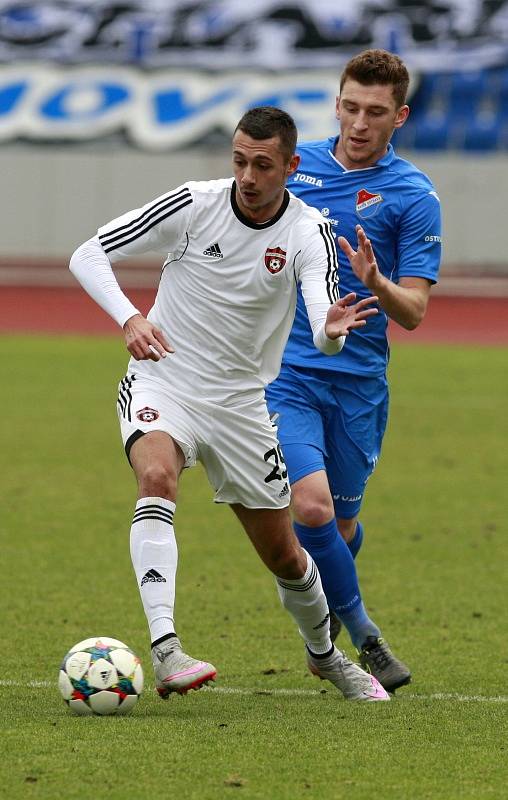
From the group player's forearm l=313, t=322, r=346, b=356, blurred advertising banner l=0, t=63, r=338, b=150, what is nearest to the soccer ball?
player's forearm l=313, t=322, r=346, b=356

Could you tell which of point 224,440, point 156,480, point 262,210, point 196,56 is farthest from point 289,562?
point 196,56

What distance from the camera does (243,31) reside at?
39500 mm

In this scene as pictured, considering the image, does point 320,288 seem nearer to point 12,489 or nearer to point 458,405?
point 12,489

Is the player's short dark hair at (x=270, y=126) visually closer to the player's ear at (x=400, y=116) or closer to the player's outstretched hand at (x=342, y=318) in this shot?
the player's outstretched hand at (x=342, y=318)

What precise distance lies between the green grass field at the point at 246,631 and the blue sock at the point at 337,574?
0.32 meters

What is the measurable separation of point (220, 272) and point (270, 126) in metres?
0.62

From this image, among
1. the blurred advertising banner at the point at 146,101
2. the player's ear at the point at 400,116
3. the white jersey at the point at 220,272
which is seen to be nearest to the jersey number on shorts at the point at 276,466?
the white jersey at the point at 220,272

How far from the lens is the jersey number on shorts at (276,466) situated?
19.6 ft

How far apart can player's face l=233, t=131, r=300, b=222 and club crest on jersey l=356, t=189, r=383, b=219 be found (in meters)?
0.89

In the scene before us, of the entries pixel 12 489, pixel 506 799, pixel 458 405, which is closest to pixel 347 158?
pixel 506 799

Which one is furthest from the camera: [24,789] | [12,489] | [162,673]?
[12,489]

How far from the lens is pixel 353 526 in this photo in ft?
23.8

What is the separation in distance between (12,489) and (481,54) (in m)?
28.3

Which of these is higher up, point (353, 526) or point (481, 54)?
point (353, 526)
